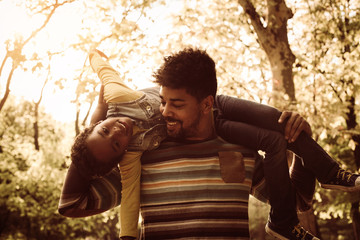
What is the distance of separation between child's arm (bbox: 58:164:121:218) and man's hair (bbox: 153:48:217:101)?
2.63ft

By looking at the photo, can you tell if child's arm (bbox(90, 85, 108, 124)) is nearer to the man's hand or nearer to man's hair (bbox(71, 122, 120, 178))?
man's hair (bbox(71, 122, 120, 178))

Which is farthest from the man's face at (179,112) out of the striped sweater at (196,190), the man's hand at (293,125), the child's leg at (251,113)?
the man's hand at (293,125)

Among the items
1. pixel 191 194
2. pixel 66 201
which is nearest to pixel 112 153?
pixel 66 201

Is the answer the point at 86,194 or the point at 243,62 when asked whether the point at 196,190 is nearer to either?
the point at 86,194

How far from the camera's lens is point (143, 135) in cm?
271

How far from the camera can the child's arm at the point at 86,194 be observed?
2.43 m

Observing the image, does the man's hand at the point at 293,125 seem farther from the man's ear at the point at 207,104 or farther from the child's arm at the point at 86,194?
the child's arm at the point at 86,194

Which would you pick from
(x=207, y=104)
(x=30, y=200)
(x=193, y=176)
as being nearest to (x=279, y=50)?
(x=207, y=104)

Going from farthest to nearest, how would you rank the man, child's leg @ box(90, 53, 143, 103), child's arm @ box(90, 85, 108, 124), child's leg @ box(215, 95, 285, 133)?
child's arm @ box(90, 85, 108, 124), child's leg @ box(90, 53, 143, 103), child's leg @ box(215, 95, 285, 133), the man

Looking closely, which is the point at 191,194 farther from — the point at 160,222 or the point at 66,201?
the point at 66,201

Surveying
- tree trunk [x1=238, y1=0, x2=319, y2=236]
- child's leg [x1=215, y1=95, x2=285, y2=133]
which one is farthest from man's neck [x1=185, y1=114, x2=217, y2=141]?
tree trunk [x1=238, y1=0, x2=319, y2=236]

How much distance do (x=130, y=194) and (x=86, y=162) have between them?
37 centimetres

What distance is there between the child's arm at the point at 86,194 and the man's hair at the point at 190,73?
0.80 meters

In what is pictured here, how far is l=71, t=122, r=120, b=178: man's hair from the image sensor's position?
8.34 ft
